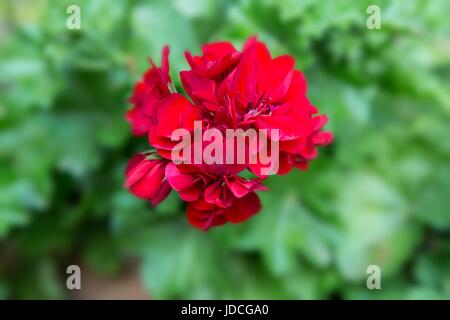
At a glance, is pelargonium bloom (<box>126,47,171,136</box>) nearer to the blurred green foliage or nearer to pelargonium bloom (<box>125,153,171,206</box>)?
pelargonium bloom (<box>125,153,171,206</box>)

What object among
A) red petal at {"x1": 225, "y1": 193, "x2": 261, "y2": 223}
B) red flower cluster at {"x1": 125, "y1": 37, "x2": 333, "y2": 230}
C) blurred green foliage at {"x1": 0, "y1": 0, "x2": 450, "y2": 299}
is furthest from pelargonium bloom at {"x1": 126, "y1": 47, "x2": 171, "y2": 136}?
blurred green foliage at {"x1": 0, "y1": 0, "x2": 450, "y2": 299}

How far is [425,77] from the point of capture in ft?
4.17

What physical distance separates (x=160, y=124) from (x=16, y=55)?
2.30 ft

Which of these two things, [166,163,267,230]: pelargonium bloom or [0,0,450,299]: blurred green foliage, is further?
[0,0,450,299]: blurred green foliage

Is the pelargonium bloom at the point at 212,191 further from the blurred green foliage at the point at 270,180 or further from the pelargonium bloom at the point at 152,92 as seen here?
the blurred green foliage at the point at 270,180

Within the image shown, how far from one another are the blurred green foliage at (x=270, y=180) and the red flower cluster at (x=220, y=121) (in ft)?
Result: 1.30

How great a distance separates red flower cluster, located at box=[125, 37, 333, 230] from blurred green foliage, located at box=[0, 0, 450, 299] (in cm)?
40

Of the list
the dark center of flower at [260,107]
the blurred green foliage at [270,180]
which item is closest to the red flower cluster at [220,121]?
the dark center of flower at [260,107]

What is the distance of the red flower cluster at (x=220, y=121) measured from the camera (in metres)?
0.68

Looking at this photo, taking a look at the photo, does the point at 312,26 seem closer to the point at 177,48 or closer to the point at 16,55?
the point at 177,48

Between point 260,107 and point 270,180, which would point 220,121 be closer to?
point 260,107

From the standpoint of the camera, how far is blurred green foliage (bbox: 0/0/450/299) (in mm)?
1206

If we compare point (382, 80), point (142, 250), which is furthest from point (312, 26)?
point (142, 250)

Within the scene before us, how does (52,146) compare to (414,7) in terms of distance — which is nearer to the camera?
(414,7)
